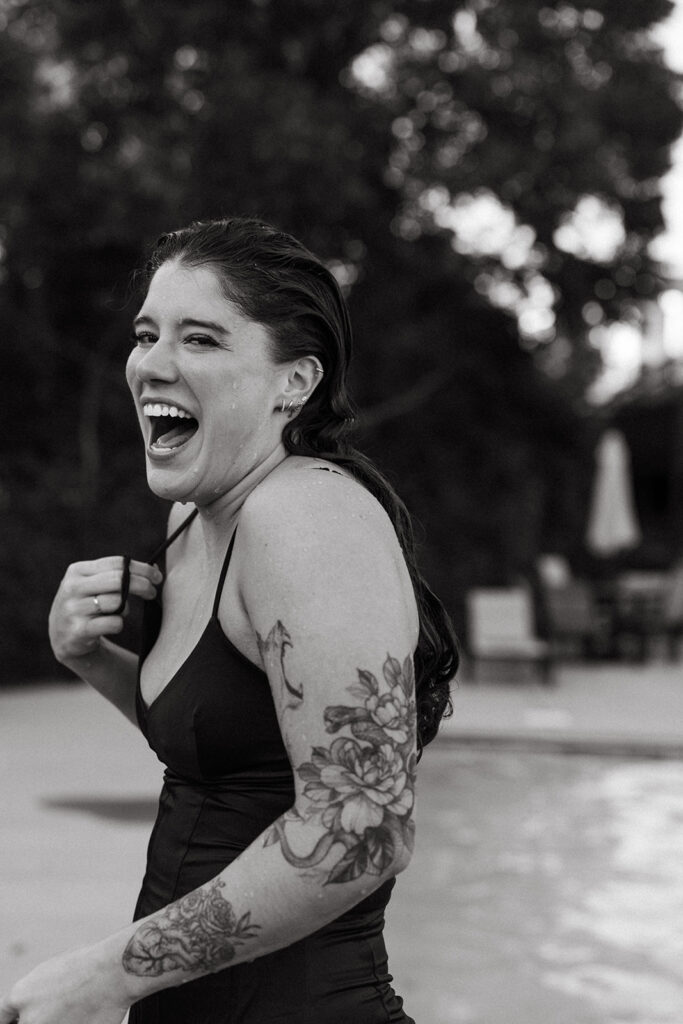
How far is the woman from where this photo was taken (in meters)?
1.27

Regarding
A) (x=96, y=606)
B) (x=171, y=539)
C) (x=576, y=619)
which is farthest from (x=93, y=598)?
(x=576, y=619)

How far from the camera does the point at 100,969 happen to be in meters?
1.31

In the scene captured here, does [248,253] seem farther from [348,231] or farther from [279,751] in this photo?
[348,231]

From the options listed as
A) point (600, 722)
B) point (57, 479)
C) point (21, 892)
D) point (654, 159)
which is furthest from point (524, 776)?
point (654, 159)

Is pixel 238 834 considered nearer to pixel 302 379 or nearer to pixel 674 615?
pixel 302 379

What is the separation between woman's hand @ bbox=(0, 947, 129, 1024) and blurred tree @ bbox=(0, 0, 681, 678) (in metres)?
11.4

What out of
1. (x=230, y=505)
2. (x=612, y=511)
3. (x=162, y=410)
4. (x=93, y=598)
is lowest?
(x=612, y=511)

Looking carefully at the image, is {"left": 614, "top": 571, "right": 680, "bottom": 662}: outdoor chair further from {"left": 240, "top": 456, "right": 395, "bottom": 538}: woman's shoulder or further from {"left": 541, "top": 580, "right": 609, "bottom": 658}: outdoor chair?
{"left": 240, "top": 456, "right": 395, "bottom": 538}: woman's shoulder

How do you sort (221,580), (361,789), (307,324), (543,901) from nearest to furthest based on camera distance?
(361,789) < (221,580) < (307,324) < (543,901)

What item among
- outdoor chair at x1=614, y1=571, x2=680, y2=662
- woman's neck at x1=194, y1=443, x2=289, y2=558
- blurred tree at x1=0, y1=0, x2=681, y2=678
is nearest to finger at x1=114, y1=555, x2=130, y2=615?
woman's neck at x1=194, y1=443, x2=289, y2=558

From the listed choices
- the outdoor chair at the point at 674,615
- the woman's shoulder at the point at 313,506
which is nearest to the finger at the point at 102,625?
the woman's shoulder at the point at 313,506

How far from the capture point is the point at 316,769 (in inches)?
50.4

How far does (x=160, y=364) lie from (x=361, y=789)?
0.57m

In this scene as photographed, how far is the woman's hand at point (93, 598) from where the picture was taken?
5.85 ft
